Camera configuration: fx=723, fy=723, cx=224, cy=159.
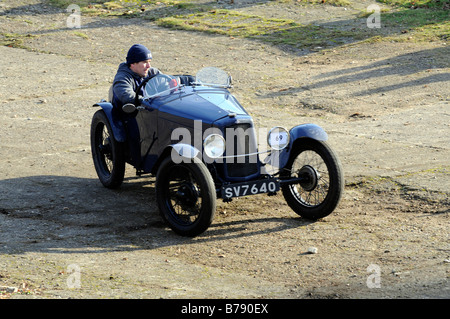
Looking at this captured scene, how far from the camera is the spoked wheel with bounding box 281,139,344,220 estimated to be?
23.7 feet

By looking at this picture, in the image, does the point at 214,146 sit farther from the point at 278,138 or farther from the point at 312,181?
the point at 312,181

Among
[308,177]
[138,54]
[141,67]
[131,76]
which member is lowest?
[308,177]

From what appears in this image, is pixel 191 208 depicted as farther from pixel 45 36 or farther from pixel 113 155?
pixel 45 36

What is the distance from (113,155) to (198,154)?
66.0 inches

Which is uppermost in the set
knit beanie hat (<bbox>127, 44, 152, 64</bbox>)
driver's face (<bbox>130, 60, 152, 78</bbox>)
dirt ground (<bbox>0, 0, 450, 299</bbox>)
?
knit beanie hat (<bbox>127, 44, 152, 64</bbox>)

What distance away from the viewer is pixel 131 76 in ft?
27.8

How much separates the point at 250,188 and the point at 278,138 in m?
0.77

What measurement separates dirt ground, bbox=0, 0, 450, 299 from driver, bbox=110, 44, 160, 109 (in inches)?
45.8

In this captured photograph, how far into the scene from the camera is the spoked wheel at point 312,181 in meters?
7.23

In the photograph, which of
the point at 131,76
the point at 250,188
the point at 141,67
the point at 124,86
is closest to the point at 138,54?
the point at 141,67

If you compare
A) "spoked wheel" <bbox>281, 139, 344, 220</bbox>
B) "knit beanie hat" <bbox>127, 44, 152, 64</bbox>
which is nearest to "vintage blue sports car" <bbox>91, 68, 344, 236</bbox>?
"spoked wheel" <bbox>281, 139, 344, 220</bbox>

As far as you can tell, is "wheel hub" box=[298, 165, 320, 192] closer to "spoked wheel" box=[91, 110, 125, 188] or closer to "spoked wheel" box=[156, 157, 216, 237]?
"spoked wheel" box=[156, 157, 216, 237]

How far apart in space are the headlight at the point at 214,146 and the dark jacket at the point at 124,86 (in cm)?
142

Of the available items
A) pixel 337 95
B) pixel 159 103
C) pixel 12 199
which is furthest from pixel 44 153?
pixel 337 95
